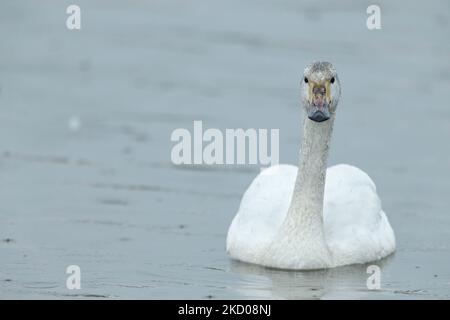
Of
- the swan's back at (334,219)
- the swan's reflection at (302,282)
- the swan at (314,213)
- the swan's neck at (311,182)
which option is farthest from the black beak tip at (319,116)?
the swan's reflection at (302,282)

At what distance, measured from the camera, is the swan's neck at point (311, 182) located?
13766mm

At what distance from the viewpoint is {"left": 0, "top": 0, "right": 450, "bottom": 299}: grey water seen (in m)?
13.3

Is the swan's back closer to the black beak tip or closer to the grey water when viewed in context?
the grey water

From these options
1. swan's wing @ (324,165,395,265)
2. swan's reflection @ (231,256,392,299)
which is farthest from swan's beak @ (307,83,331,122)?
swan's reflection @ (231,256,392,299)

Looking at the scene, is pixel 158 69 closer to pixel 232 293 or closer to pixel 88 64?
pixel 88 64

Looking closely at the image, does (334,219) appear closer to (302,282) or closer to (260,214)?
(260,214)

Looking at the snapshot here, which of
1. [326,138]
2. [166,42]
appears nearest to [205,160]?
[326,138]

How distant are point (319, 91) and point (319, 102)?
11cm

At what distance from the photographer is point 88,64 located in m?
23.4

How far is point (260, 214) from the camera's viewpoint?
14266 millimetres

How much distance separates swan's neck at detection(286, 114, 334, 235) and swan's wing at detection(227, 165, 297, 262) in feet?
1.15

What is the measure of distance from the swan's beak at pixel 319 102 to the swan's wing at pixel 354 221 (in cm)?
123

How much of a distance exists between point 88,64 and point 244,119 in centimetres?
432

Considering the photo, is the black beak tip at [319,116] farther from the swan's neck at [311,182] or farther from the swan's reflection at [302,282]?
the swan's reflection at [302,282]
